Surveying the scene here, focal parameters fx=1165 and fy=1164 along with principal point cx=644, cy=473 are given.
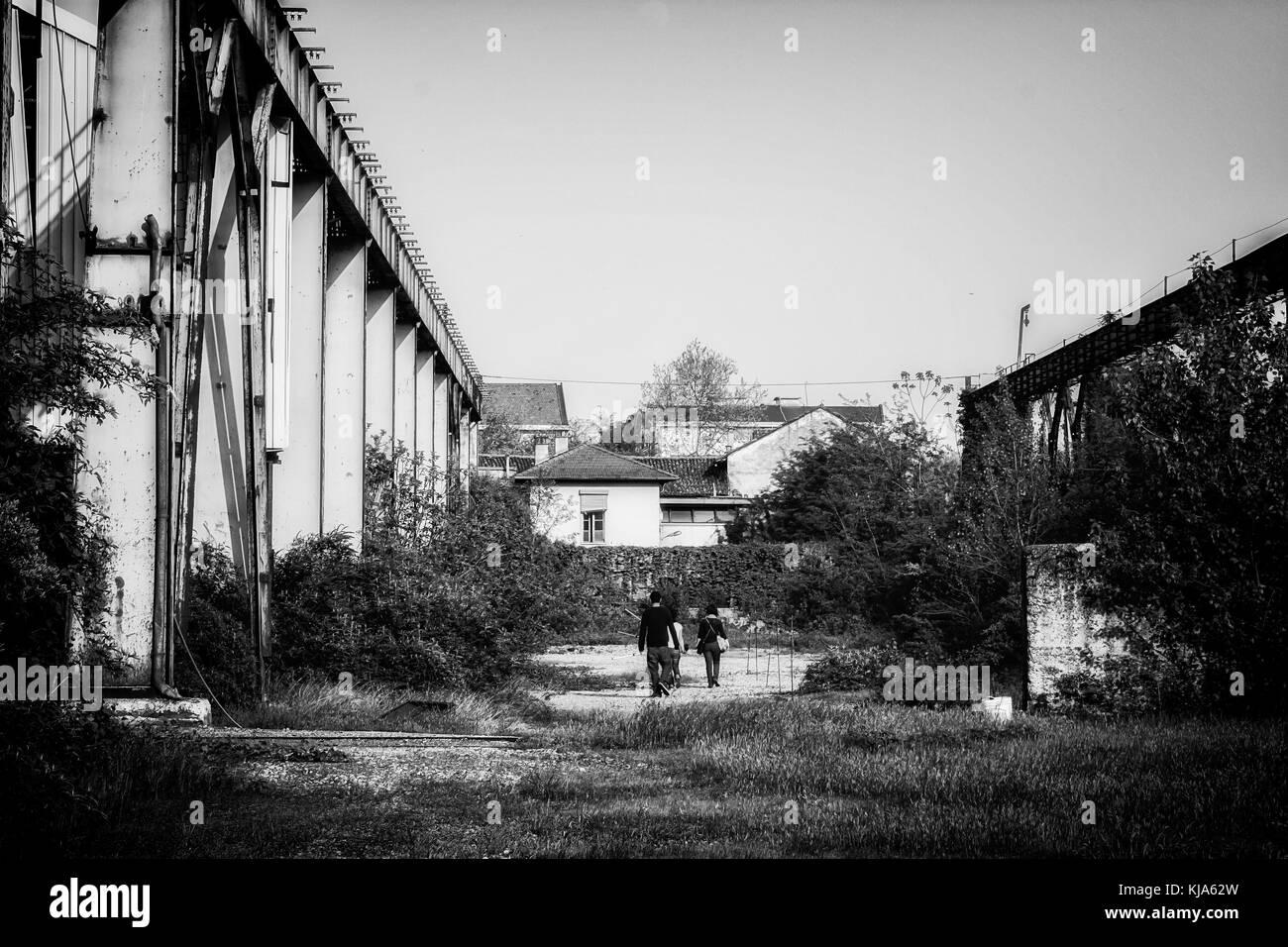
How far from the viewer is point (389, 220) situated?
20.6 meters

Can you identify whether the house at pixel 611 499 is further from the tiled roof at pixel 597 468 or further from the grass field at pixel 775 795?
the grass field at pixel 775 795

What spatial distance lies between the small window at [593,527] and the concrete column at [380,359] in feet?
82.5

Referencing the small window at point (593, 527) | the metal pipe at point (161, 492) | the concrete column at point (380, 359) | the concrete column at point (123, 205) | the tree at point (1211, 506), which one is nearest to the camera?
the metal pipe at point (161, 492)

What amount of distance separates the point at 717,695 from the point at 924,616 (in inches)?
123

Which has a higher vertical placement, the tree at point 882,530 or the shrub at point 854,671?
the tree at point 882,530

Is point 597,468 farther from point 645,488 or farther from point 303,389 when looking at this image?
point 303,389

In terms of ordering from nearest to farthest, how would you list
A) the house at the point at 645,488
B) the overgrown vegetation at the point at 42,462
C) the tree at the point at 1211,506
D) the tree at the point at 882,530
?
the overgrown vegetation at the point at 42,462 < the tree at the point at 1211,506 < the tree at the point at 882,530 < the house at the point at 645,488

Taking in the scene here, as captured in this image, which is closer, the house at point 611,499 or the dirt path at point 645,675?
the dirt path at point 645,675

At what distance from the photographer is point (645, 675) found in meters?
20.6

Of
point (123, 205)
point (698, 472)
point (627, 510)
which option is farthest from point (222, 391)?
point (698, 472)

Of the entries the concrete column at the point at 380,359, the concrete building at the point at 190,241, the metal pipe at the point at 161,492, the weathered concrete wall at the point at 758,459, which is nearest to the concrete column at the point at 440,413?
the concrete column at the point at 380,359

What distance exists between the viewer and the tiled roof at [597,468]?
150 feet

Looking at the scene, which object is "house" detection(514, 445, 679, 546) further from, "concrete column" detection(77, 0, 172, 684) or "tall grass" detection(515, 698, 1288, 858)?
"concrete column" detection(77, 0, 172, 684)
